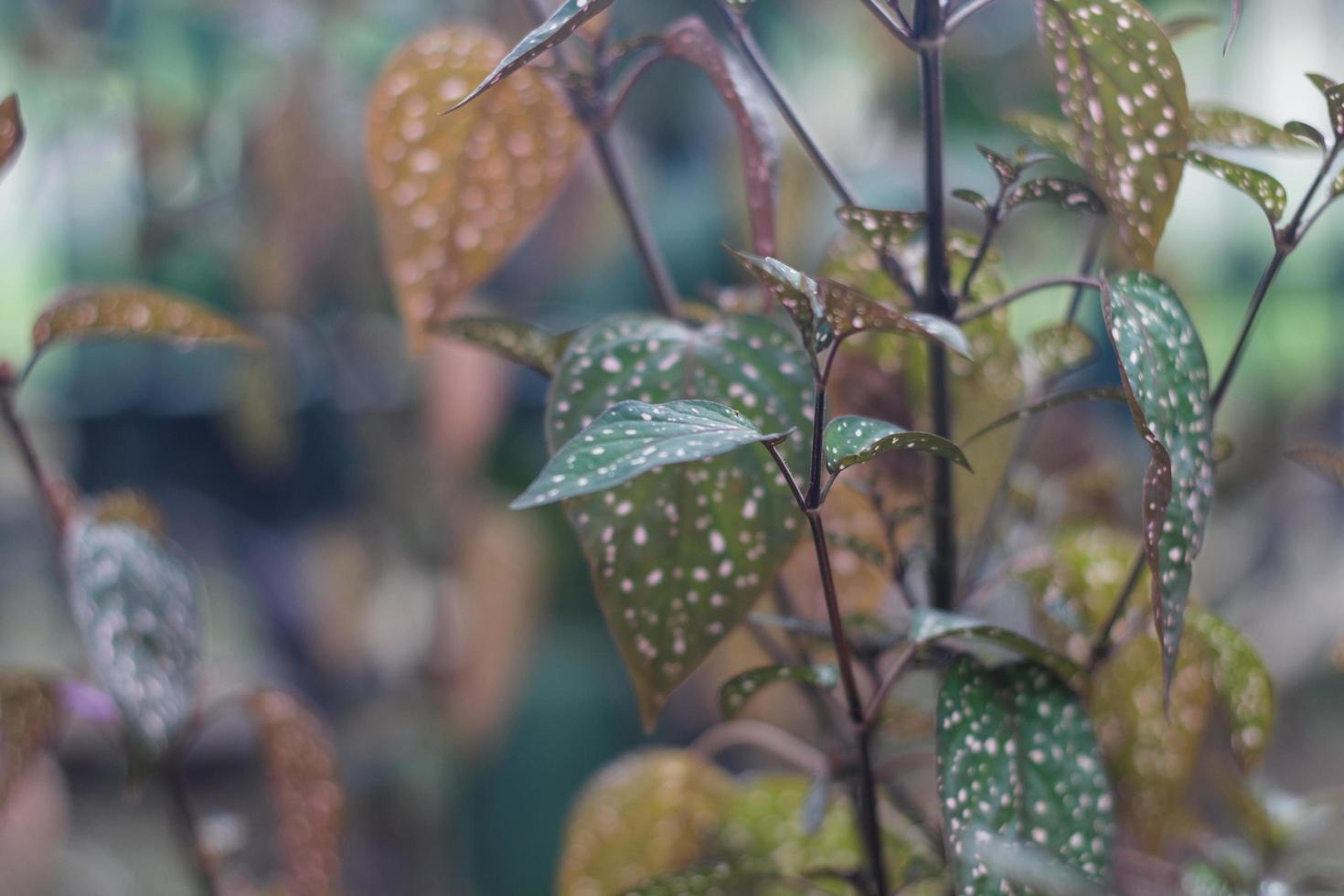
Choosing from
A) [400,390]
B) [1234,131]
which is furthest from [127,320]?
[400,390]

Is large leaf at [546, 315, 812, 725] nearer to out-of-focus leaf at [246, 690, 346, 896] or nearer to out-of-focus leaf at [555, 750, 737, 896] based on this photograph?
out-of-focus leaf at [555, 750, 737, 896]

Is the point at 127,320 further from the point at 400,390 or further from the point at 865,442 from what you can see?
the point at 400,390

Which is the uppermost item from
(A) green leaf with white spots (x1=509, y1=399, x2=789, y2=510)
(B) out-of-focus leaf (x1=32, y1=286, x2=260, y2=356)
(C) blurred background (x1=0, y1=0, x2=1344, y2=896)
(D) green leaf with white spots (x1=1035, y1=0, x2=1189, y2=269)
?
(D) green leaf with white spots (x1=1035, y1=0, x2=1189, y2=269)

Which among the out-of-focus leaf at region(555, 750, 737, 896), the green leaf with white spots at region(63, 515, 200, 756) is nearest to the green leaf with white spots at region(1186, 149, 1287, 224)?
the out-of-focus leaf at region(555, 750, 737, 896)

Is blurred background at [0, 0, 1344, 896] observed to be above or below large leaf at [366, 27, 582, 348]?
below

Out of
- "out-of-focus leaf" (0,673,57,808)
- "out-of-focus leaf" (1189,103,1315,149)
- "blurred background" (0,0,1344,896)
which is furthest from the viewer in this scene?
"blurred background" (0,0,1344,896)

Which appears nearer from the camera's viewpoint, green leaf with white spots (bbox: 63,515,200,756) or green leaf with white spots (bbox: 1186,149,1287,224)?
green leaf with white spots (bbox: 1186,149,1287,224)
